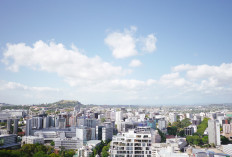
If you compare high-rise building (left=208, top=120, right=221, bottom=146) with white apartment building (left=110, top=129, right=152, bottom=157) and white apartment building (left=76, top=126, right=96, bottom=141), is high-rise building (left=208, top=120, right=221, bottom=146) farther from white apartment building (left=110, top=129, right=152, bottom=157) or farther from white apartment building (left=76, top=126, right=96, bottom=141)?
white apartment building (left=110, top=129, right=152, bottom=157)

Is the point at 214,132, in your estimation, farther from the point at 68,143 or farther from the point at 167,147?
the point at 68,143

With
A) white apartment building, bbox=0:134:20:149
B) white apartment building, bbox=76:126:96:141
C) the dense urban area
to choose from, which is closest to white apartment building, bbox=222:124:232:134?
the dense urban area

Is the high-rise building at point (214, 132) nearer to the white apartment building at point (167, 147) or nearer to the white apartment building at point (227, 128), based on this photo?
the white apartment building at point (167, 147)

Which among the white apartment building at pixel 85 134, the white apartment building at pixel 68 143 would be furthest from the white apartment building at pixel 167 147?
the white apartment building at pixel 85 134

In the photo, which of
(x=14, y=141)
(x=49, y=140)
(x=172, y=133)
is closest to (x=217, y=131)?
(x=172, y=133)

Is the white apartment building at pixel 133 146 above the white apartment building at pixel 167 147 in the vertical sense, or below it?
above

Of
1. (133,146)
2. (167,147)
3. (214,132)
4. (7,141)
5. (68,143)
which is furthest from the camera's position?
(214,132)

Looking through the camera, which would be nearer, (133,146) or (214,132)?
(133,146)

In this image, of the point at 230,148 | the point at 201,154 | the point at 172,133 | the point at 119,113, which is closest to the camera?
the point at 201,154

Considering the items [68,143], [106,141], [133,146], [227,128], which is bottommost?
[106,141]

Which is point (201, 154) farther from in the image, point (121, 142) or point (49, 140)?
point (49, 140)

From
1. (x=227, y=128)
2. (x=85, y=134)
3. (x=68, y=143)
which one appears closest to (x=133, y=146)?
(x=68, y=143)
